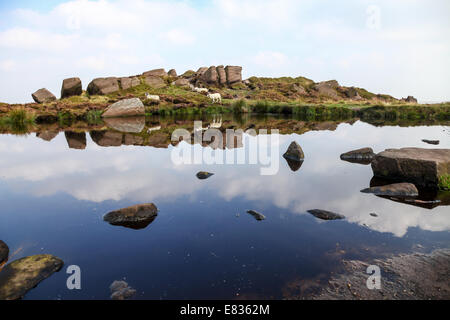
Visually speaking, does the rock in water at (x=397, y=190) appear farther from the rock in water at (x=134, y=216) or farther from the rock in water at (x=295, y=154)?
the rock in water at (x=134, y=216)

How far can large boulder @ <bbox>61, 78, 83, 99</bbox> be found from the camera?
48375 millimetres

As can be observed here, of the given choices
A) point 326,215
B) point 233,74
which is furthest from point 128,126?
point 233,74

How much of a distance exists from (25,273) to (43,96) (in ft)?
166

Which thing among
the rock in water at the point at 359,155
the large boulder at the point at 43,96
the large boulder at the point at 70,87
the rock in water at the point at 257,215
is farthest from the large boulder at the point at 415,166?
the large boulder at the point at 70,87

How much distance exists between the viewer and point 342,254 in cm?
550

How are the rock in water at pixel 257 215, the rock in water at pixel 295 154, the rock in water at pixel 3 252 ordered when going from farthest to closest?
1. the rock in water at pixel 295 154
2. the rock in water at pixel 257 215
3. the rock in water at pixel 3 252

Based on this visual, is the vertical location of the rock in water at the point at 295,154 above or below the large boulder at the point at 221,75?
below

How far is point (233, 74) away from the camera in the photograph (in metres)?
83.4

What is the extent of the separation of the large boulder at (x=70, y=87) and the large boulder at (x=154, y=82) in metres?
17.6

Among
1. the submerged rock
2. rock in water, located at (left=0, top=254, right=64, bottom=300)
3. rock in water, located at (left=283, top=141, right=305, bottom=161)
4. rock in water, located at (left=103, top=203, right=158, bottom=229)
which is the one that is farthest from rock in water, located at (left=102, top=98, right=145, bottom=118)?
the submerged rock

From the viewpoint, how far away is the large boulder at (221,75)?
81.6 m

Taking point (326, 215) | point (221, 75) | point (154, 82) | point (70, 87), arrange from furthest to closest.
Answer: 1. point (221, 75)
2. point (154, 82)
3. point (70, 87)
4. point (326, 215)

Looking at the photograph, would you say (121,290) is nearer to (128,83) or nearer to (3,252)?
(3,252)
